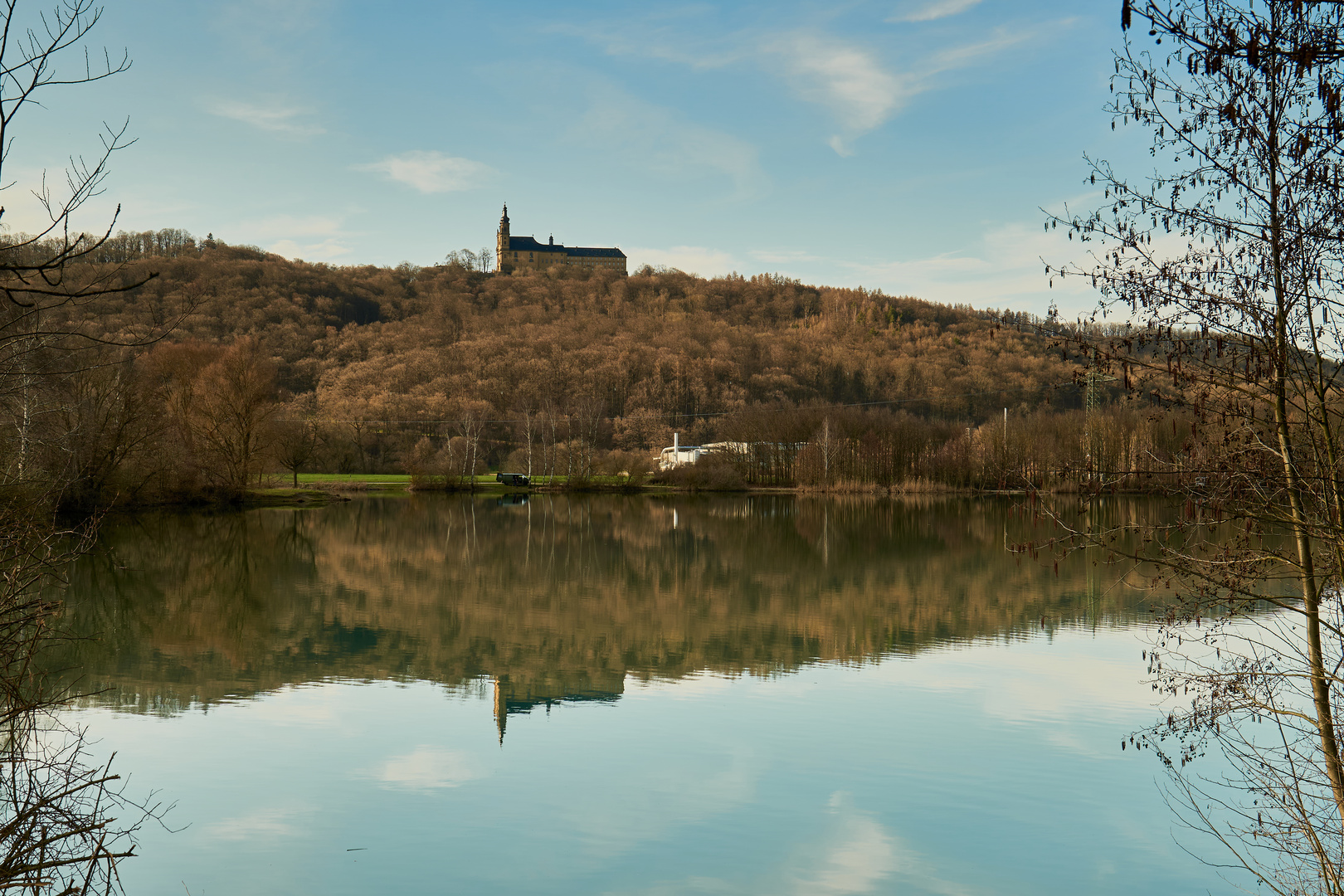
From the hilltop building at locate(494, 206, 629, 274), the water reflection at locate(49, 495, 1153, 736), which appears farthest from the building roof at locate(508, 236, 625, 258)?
the water reflection at locate(49, 495, 1153, 736)

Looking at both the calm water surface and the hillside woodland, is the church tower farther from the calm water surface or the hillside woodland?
A: the calm water surface

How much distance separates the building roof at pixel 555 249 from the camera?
161250 millimetres

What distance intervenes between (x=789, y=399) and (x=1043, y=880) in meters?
84.0

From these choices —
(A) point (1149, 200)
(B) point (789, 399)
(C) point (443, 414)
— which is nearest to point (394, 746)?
(A) point (1149, 200)

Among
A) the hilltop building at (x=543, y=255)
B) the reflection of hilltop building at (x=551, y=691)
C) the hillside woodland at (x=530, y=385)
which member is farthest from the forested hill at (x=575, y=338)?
the reflection of hilltop building at (x=551, y=691)

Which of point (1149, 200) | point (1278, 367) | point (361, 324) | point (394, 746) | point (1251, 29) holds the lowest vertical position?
point (394, 746)

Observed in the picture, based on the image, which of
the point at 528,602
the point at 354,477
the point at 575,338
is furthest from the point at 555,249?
the point at 528,602

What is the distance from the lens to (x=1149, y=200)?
16.5 feet

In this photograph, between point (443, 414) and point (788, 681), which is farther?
point (443, 414)

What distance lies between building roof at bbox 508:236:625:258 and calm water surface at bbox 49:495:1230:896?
478ft

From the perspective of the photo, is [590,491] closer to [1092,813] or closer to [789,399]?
[789,399]

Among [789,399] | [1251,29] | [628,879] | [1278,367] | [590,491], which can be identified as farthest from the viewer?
[789,399]

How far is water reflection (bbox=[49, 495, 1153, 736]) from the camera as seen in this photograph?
11.8 meters

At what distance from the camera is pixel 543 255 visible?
16062cm
